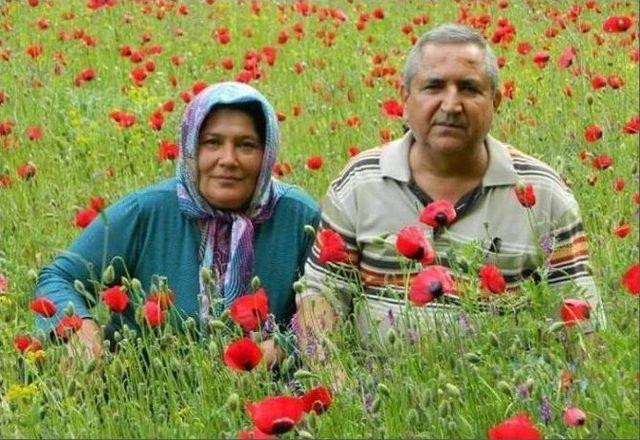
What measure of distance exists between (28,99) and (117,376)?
4665 mm

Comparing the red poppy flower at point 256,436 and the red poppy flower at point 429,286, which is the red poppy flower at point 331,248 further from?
the red poppy flower at point 256,436

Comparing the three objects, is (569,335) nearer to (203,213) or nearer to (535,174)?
(535,174)

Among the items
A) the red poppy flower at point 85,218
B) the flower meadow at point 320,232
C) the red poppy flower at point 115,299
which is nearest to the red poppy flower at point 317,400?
the flower meadow at point 320,232

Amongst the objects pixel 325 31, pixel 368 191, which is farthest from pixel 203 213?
pixel 325 31

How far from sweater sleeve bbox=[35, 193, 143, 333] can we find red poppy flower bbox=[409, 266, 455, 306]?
141 cm

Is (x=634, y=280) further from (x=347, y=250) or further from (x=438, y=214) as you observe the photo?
(x=347, y=250)

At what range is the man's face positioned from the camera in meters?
3.46

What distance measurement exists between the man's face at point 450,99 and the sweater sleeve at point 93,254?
900 millimetres

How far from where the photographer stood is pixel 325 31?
360 inches

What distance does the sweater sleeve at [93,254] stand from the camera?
3727mm

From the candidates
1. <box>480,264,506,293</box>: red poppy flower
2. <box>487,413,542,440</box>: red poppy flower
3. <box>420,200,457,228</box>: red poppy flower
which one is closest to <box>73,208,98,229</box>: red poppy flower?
<box>420,200,457,228</box>: red poppy flower

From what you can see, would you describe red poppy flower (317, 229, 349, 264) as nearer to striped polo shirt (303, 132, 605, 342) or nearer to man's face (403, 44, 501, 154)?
striped polo shirt (303, 132, 605, 342)

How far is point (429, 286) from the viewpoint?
250 cm

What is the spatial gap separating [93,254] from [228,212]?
416 millimetres
